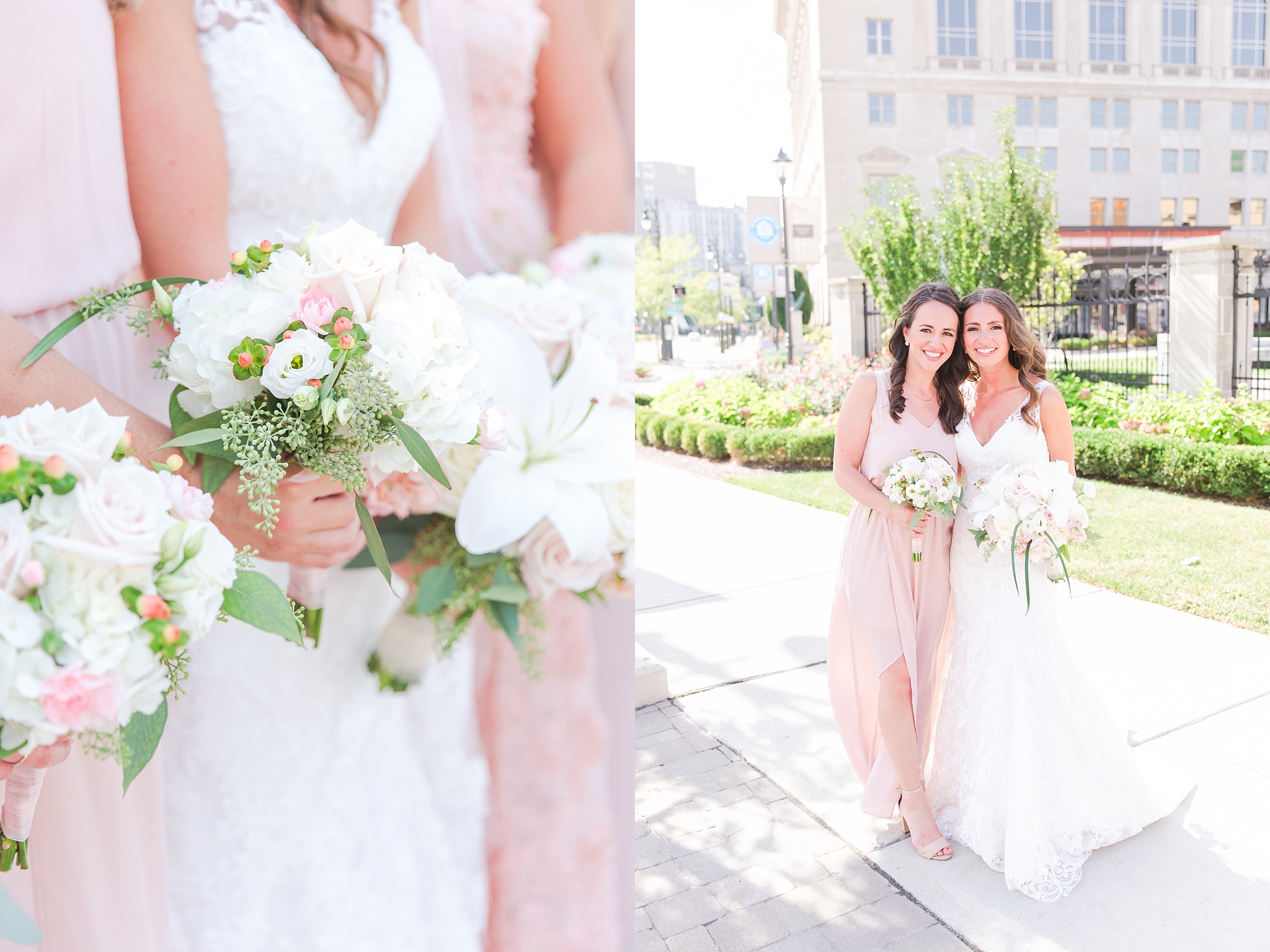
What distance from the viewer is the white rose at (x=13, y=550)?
907 mm

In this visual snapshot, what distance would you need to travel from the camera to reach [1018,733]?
313cm

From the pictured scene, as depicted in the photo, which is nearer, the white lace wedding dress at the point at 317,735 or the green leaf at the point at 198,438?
the green leaf at the point at 198,438

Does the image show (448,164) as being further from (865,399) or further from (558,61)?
(865,399)

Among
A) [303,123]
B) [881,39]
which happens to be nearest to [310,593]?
[303,123]

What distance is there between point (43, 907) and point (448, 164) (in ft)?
4.76

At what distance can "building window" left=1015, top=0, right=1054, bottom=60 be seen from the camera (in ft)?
147

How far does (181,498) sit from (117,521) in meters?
0.11

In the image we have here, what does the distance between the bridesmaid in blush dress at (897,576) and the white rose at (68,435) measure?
2643 millimetres

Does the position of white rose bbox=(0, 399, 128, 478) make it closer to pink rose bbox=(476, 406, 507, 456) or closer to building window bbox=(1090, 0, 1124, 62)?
pink rose bbox=(476, 406, 507, 456)

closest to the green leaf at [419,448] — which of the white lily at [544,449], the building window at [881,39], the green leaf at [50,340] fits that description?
the white lily at [544,449]

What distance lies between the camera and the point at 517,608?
68.9 inches

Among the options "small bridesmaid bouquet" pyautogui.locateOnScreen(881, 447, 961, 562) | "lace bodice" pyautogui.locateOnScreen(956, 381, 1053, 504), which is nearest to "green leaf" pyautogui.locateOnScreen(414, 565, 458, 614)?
"small bridesmaid bouquet" pyautogui.locateOnScreen(881, 447, 961, 562)

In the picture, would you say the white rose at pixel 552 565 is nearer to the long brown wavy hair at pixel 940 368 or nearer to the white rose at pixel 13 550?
the white rose at pixel 13 550

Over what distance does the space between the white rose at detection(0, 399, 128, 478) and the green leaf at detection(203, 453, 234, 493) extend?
298 millimetres
